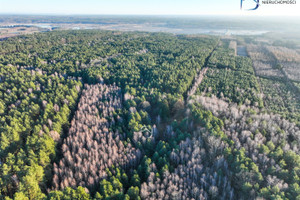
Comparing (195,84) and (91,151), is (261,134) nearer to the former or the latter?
(195,84)

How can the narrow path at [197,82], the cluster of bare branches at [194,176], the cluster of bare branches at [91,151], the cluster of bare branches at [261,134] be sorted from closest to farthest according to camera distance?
the cluster of bare branches at [194,176] < the cluster of bare branches at [91,151] < the cluster of bare branches at [261,134] < the narrow path at [197,82]

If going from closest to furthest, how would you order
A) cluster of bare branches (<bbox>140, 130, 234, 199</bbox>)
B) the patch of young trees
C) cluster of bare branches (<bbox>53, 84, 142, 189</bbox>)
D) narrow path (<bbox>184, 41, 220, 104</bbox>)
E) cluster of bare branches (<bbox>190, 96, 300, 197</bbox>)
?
cluster of bare branches (<bbox>140, 130, 234, 199</bbox>), the patch of young trees, cluster of bare branches (<bbox>53, 84, 142, 189</bbox>), cluster of bare branches (<bbox>190, 96, 300, 197</bbox>), narrow path (<bbox>184, 41, 220, 104</bbox>)

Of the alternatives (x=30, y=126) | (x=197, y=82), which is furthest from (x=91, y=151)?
(x=197, y=82)

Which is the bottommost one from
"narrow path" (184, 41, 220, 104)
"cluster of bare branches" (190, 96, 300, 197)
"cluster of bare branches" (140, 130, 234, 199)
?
"cluster of bare branches" (140, 130, 234, 199)

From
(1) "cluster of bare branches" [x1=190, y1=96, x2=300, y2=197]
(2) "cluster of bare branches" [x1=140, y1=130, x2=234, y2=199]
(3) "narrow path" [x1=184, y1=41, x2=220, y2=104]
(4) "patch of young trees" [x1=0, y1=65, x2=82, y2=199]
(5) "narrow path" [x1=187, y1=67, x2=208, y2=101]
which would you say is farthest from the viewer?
(5) "narrow path" [x1=187, y1=67, x2=208, y2=101]

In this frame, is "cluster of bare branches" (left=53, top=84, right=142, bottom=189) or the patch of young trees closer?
the patch of young trees

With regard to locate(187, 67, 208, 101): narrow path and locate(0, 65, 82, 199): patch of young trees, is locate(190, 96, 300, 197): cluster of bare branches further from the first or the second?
locate(0, 65, 82, 199): patch of young trees

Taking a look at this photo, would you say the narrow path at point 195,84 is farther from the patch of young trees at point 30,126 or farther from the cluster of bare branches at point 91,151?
the patch of young trees at point 30,126

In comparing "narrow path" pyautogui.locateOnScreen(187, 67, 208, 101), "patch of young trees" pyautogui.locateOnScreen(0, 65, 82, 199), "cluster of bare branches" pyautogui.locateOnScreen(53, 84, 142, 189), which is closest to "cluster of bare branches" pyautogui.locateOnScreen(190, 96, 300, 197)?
"narrow path" pyautogui.locateOnScreen(187, 67, 208, 101)

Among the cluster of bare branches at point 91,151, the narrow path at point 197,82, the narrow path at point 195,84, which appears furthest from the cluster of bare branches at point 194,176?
the narrow path at point 197,82
